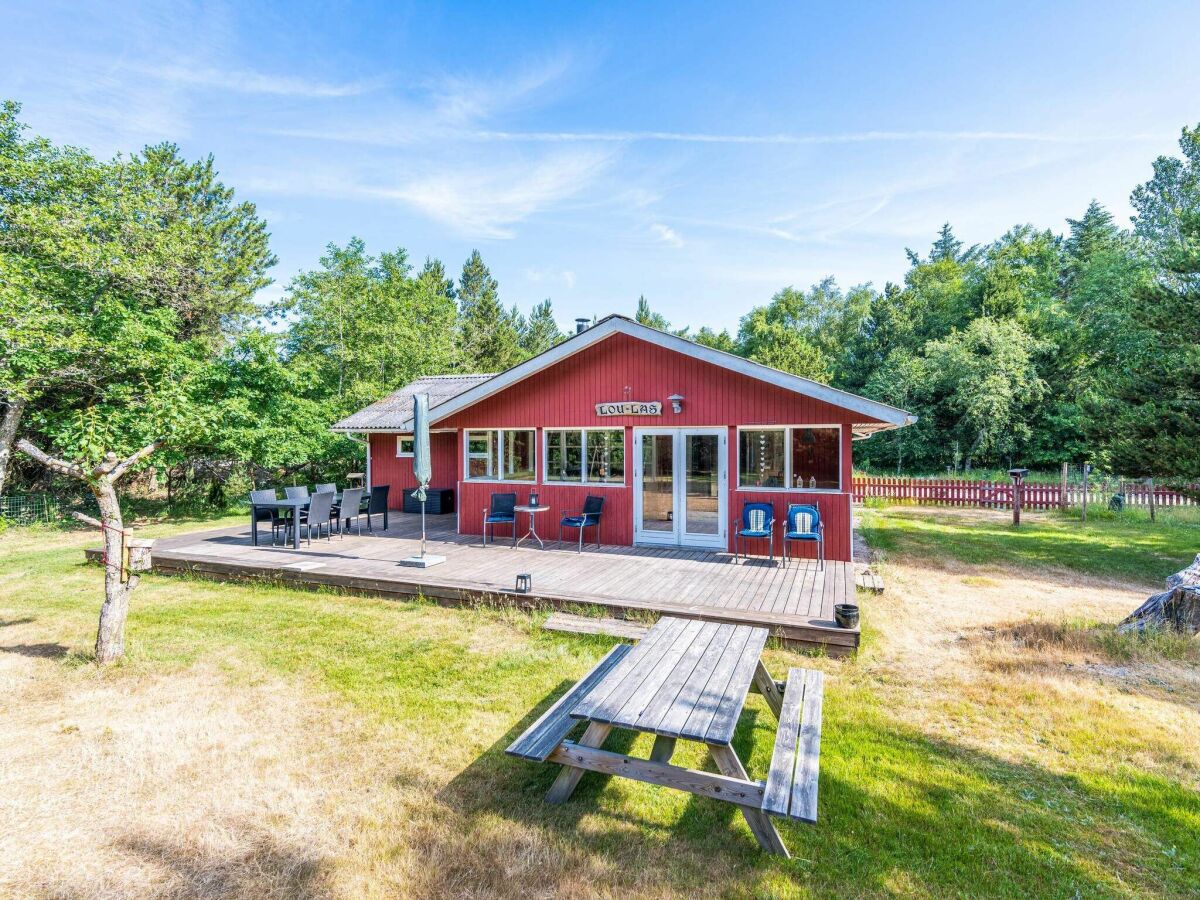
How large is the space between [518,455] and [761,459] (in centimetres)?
453

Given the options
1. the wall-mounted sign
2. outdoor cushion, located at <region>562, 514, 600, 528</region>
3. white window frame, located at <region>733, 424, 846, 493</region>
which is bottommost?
outdoor cushion, located at <region>562, 514, 600, 528</region>

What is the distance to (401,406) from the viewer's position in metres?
16.0

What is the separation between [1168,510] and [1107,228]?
80.9ft

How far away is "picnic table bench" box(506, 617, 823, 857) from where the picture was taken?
2525 mm

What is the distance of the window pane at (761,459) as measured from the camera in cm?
873

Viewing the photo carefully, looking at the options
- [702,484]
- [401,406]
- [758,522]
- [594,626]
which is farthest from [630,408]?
[401,406]

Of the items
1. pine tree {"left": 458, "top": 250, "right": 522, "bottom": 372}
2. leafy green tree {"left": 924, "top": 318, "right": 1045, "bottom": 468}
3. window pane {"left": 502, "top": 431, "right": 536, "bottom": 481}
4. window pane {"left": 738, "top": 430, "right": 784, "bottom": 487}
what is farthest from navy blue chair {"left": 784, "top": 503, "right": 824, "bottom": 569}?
pine tree {"left": 458, "top": 250, "right": 522, "bottom": 372}

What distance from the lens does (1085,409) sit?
11.9 m

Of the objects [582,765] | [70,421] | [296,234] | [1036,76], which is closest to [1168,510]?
[1036,76]

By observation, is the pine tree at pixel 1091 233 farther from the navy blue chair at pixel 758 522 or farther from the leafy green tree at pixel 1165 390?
the navy blue chair at pixel 758 522

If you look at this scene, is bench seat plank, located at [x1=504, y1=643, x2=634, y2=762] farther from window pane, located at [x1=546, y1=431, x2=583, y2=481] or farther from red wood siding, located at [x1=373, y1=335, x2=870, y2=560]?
window pane, located at [x1=546, y1=431, x2=583, y2=481]

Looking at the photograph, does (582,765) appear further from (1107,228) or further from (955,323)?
(1107,228)

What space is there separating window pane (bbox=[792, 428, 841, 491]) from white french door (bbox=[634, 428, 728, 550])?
111 cm

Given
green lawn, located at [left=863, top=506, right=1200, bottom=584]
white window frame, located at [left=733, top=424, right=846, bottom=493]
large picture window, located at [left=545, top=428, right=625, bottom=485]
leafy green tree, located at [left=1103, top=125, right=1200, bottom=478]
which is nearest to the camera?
white window frame, located at [left=733, top=424, right=846, bottom=493]
